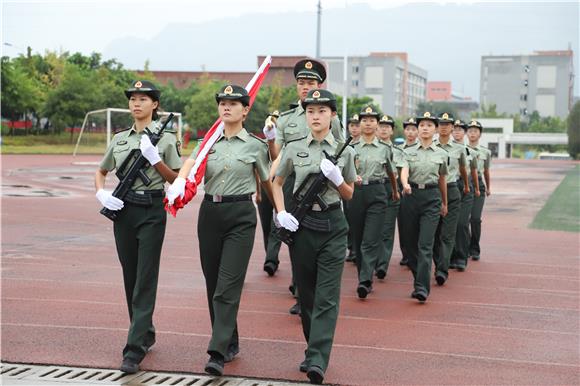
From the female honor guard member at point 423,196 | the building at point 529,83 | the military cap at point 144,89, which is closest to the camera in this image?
the military cap at point 144,89

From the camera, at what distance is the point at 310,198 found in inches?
228

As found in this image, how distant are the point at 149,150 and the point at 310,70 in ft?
7.59

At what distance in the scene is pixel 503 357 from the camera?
6309 millimetres

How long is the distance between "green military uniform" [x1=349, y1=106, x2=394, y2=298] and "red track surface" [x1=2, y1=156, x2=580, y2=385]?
38cm

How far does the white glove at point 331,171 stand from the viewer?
557 centimetres

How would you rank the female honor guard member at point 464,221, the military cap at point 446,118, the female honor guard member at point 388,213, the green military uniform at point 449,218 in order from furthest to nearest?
the female honor guard member at point 464,221 → the military cap at point 446,118 → the female honor guard member at point 388,213 → the green military uniform at point 449,218

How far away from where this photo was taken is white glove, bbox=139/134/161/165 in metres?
5.68

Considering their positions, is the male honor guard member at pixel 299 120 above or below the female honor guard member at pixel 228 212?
above

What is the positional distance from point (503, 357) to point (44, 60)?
70.1 metres

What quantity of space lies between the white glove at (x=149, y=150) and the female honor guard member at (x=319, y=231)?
0.92 m

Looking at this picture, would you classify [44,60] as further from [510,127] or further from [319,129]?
[319,129]

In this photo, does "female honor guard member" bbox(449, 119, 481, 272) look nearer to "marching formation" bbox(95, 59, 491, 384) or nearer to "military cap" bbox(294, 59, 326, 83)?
"military cap" bbox(294, 59, 326, 83)

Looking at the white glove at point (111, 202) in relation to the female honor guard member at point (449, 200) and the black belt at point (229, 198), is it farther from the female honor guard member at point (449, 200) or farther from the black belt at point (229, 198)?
the female honor guard member at point (449, 200)

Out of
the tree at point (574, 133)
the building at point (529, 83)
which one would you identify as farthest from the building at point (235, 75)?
the building at point (529, 83)
